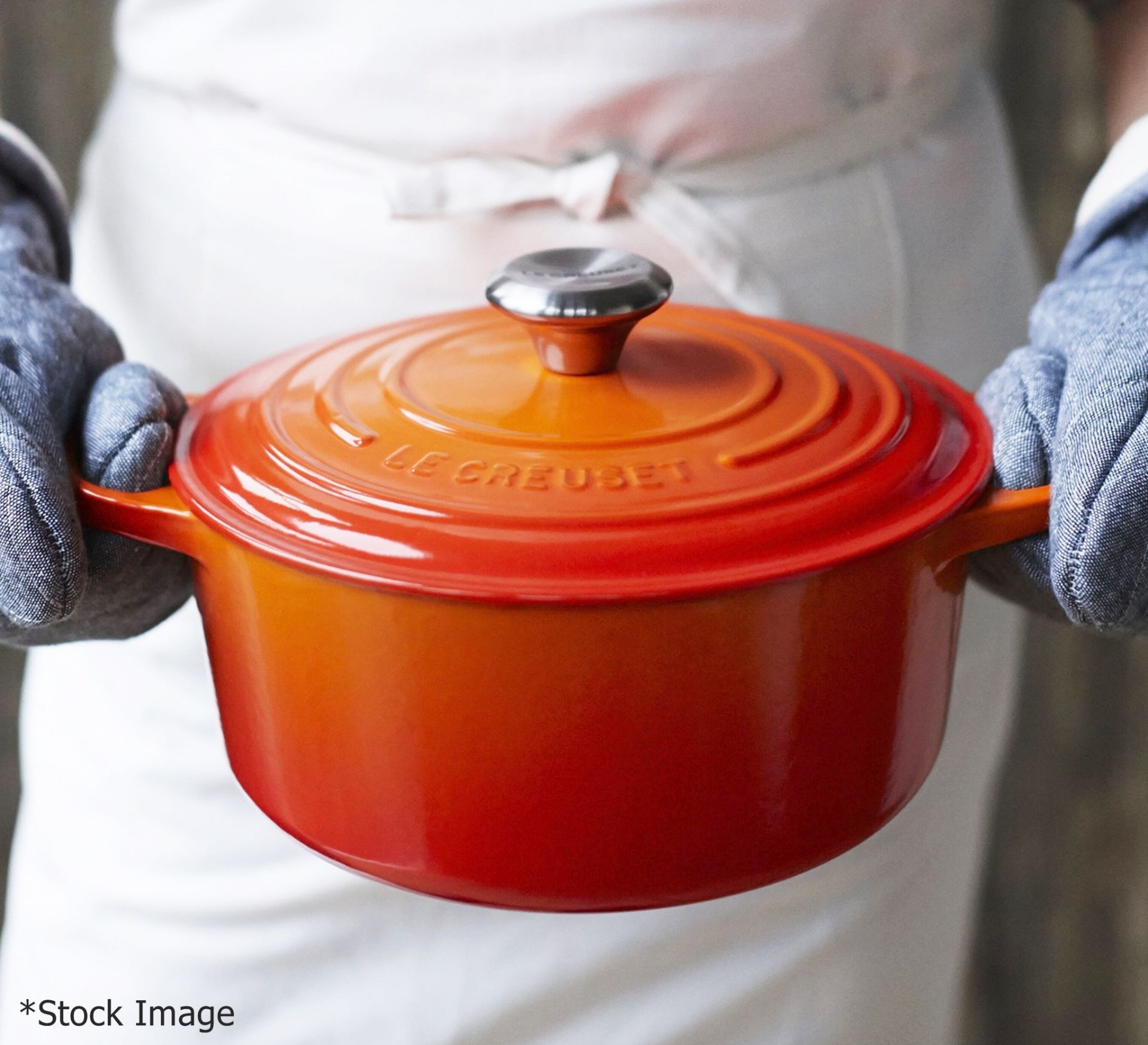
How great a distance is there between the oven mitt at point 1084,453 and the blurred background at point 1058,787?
0.69 meters

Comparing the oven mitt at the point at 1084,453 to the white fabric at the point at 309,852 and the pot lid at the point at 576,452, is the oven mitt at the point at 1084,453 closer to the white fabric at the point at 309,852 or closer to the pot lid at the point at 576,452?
the pot lid at the point at 576,452

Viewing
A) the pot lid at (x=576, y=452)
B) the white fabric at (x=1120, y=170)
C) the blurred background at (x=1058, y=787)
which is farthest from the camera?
the blurred background at (x=1058, y=787)

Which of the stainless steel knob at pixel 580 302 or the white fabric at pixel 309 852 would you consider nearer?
the stainless steel knob at pixel 580 302

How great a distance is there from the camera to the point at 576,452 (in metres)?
0.41

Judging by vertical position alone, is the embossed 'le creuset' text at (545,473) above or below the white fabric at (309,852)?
above

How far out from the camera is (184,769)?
0.69m

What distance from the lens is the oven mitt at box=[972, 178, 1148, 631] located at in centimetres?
41

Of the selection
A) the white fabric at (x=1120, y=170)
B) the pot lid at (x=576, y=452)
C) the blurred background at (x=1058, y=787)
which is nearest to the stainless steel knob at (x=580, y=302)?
the pot lid at (x=576, y=452)

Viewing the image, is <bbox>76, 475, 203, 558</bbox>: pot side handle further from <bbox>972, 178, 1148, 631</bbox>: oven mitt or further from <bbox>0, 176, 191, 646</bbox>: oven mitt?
<bbox>972, 178, 1148, 631</bbox>: oven mitt

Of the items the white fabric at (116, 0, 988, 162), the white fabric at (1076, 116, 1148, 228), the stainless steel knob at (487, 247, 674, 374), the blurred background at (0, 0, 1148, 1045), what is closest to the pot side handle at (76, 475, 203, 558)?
the stainless steel knob at (487, 247, 674, 374)

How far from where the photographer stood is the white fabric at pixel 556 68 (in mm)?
586

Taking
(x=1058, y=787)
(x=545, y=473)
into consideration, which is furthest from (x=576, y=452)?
(x=1058, y=787)

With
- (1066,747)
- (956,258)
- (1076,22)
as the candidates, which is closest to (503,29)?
(956,258)

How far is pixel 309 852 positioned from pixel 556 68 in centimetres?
42
